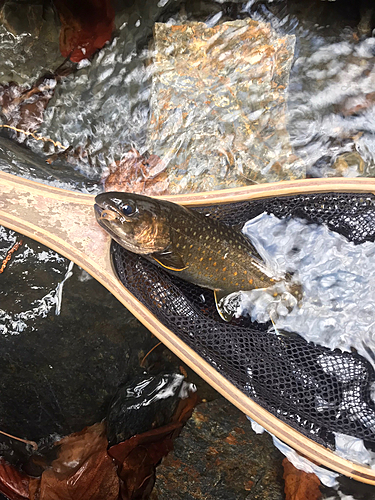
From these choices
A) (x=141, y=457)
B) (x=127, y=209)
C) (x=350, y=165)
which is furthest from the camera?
(x=350, y=165)

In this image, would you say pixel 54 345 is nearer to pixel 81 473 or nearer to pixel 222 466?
pixel 81 473

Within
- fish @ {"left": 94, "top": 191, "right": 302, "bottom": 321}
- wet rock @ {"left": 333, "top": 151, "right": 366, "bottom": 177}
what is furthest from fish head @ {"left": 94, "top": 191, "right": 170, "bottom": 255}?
wet rock @ {"left": 333, "top": 151, "right": 366, "bottom": 177}

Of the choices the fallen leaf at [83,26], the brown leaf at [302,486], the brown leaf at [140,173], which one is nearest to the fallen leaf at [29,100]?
the fallen leaf at [83,26]

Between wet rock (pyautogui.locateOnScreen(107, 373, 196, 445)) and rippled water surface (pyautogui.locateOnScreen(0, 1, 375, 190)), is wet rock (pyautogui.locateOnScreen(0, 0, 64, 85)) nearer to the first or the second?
rippled water surface (pyautogui.locateOnScreen(0, 1, 375, 190))

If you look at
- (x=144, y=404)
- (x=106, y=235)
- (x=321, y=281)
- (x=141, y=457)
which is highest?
(x=106, y=235)

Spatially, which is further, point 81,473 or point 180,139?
point 180,139

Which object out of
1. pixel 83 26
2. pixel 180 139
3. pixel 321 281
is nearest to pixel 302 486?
pixel 321 281

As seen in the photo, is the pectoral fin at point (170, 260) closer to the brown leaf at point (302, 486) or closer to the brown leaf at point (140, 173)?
the brown leaf at point (140, 173)
